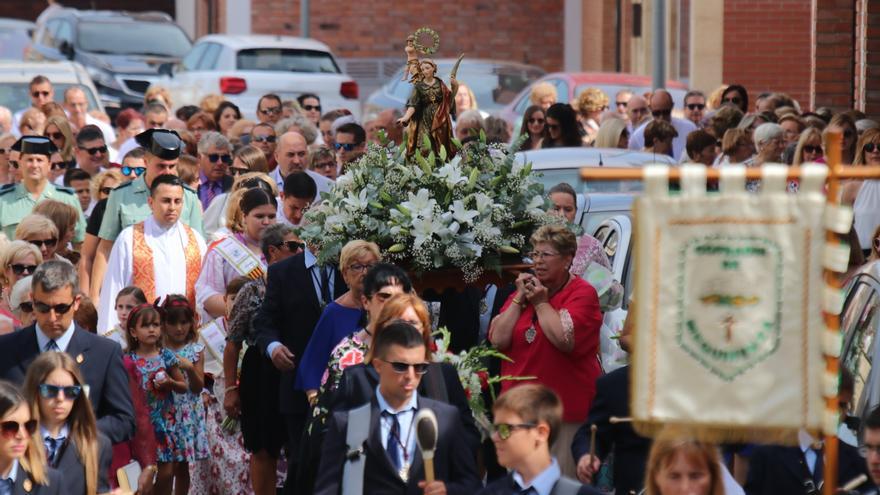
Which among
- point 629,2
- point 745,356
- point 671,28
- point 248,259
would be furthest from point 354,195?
point 629,2

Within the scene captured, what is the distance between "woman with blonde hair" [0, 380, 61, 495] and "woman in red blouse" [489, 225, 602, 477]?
248 cm

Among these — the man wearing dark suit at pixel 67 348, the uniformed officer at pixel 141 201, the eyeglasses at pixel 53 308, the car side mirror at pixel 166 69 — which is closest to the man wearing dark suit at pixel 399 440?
the man wearing dark suit at pixel 67 348

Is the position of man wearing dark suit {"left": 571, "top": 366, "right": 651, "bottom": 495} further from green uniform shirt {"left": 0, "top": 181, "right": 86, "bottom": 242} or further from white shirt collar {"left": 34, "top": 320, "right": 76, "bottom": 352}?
green uniform shirt {"left": 0, "top": 181, "right": 86, "bottom": 242}

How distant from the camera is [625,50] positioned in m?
32.9

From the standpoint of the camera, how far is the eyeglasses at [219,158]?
49.5 feet

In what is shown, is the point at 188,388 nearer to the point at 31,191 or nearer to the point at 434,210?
the point at 434,210

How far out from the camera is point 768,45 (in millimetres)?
24016

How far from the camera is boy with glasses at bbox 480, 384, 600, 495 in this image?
704 cm

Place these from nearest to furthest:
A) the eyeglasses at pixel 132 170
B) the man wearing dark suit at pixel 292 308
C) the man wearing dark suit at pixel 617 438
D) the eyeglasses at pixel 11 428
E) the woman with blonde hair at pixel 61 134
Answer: the eyeglasses at pixel 11 428 → the man wearing dark suit at pixel 617 438 → the man wearing dark suit at pixel 292 308 → the eyeglasses at pixel 132 170 → the woman with blonde hair at pixel 61 134

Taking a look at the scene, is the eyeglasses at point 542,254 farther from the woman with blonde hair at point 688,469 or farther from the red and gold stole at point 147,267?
the woman with blonde hair at point 688,469

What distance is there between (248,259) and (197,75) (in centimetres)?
1484

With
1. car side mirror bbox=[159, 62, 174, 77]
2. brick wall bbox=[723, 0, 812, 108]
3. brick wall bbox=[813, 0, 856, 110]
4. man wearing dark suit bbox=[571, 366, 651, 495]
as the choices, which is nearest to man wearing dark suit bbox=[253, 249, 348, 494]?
man wearing dark suit bbox=[571, 366, 651, 495]

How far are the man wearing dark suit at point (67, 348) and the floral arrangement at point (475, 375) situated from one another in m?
1.49

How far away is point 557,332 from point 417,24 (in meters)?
26.9
